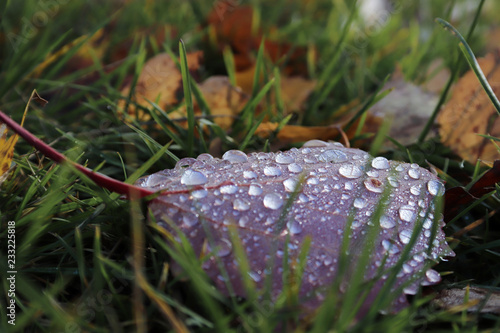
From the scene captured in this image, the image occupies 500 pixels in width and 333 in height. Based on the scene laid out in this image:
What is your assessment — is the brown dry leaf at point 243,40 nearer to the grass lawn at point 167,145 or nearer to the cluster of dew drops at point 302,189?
the grass lawn at point 167,145

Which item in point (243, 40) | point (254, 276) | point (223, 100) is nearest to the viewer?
point (254, 276)

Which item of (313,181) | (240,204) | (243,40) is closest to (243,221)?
(240,204)

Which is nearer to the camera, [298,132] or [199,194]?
[199,194]

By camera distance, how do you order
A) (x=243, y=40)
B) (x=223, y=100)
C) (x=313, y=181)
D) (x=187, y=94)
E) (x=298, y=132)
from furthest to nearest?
(x=243, y=40), (x=223, y=100), (x=298, y=132), (x=187, y=94), (x=313, y=181)

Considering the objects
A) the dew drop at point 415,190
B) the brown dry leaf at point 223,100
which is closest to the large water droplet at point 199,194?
the dew drop at point 415,190

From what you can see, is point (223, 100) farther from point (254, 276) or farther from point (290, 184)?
point (254, 276)

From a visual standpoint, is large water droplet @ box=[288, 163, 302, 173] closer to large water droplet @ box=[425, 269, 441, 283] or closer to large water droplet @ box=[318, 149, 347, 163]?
large water droplet @ box=[318, 149, 347, 163]

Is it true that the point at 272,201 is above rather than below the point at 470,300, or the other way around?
above

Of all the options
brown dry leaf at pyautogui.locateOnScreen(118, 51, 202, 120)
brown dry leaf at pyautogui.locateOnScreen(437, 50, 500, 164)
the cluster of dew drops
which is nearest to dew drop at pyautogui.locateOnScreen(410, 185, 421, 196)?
the cluster of dew drops
